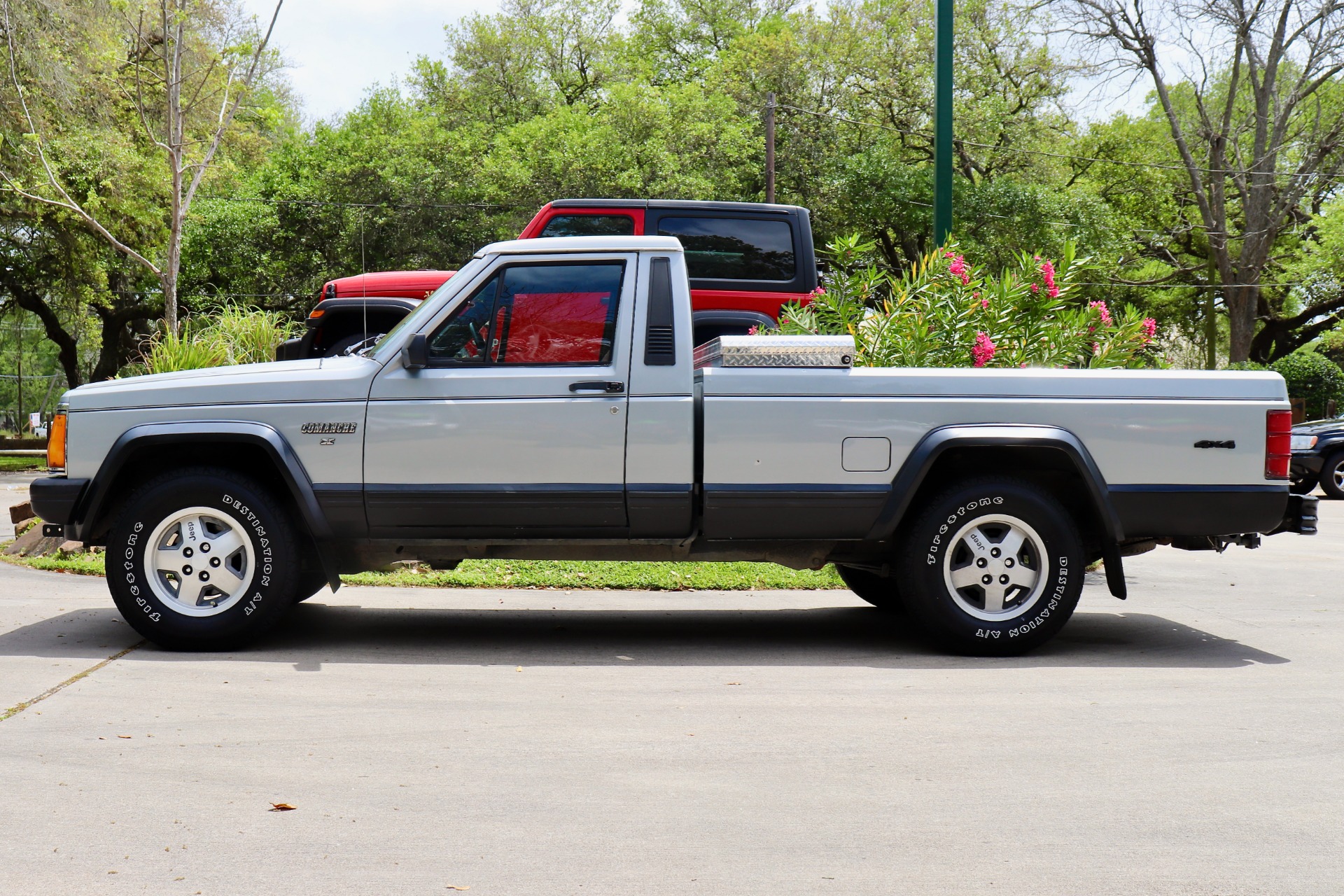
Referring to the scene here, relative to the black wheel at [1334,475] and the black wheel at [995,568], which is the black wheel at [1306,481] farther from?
the black wheel at [995,568]

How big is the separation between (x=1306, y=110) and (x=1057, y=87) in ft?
23.9

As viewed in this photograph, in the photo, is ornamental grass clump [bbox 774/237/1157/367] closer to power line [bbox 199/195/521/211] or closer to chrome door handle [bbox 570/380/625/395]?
chrome door handle [bbox 570/380/625/395]

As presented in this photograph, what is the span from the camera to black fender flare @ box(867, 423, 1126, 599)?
239 inches

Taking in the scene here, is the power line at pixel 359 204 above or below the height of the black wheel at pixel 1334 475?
above

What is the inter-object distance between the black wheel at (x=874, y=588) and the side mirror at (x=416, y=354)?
2964mm

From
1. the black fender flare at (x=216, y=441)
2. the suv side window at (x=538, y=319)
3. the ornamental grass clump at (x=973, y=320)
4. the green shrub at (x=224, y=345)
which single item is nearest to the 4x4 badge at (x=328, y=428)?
the black fender flare at (x=216, y=441)

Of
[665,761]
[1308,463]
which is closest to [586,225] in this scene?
[665,761]

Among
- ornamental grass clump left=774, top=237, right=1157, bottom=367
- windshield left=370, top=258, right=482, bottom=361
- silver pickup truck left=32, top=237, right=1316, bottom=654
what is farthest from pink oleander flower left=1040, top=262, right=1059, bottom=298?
windshield left=370, top=258, right=482, bottom=361

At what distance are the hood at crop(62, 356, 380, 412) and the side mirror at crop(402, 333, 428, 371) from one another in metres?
0.19

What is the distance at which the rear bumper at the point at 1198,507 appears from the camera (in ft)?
20.4

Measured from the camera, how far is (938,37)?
35.5 ft

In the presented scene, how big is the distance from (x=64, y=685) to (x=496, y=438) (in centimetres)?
224

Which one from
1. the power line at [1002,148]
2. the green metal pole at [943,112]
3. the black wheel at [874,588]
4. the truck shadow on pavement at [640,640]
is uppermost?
the power line at [1002,148]

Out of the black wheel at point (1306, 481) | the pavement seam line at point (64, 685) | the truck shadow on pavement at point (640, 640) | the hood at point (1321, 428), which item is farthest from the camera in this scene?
the hood at point (1321, 428)
